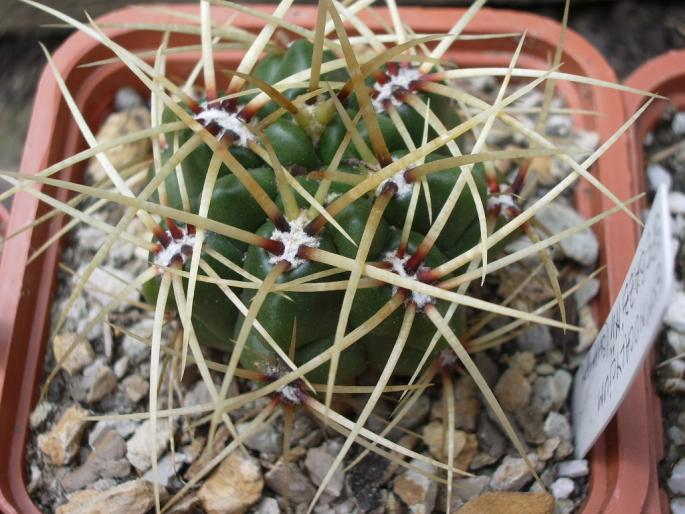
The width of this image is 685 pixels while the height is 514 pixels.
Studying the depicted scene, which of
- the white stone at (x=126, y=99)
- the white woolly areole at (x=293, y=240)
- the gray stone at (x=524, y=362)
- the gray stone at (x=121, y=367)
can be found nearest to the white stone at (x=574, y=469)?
the gray stone at (x=524, y=362)

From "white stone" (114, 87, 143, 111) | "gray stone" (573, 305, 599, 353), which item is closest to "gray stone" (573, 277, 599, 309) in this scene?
"gray stone" (573, 305, 599, 353)

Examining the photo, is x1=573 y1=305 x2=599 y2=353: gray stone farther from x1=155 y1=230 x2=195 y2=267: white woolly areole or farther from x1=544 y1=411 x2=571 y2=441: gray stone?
x1=155 y1=230 x2=195 y2=267: white woolly areole

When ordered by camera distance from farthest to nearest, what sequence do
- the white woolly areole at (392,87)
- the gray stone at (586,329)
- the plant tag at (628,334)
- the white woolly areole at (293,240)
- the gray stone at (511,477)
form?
the gray stone at (586,329)
the gray stone at (511,477)
the white woolly areole at (392,87)
the white woolly areole at (293,240)
the plant tag at (628,334)

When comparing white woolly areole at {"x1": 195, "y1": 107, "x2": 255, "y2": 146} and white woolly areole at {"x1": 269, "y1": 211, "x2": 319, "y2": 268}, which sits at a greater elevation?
white woolly areole at {"x1": 195, "y1": 107, "x2": 255, "y2": 146}

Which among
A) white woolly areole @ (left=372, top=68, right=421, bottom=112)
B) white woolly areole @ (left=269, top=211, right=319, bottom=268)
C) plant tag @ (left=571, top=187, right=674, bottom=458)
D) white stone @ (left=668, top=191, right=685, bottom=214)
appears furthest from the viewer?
white stone @ (left=668, top=191, right=685, bottom=214)

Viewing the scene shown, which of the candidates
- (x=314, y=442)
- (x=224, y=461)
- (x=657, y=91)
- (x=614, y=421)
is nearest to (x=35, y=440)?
(x=224, y=461)

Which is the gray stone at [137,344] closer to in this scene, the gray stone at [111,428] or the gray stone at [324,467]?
the gray stone at [111,428]

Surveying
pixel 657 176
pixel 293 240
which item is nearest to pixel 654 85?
pixel 657 176
